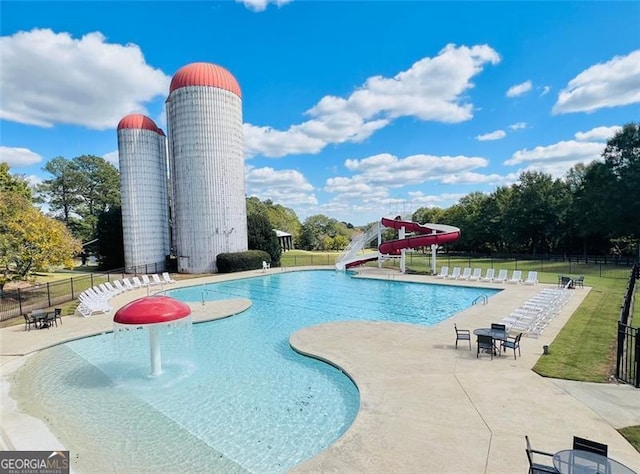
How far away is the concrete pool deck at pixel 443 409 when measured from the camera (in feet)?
17.3

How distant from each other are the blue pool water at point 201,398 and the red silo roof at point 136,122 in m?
24.4

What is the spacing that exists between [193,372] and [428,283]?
17649 millimetres

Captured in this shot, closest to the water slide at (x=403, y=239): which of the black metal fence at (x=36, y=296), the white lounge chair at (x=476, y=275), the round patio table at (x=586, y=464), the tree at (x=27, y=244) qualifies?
the white lounge chair at (x=476, y=275)

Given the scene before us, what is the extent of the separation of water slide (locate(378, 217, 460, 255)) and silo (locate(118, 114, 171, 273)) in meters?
21.0

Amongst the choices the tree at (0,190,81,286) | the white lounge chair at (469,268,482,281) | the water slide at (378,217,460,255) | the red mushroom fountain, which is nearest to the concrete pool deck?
the red mushroom fountain

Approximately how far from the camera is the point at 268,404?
25.5ft

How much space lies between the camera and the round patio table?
4031 millimetres

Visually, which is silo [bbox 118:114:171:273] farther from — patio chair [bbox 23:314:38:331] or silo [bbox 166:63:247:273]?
patio chair [bbox 23:314:38:331]

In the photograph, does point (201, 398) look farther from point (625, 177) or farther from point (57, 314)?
point (625, 177)

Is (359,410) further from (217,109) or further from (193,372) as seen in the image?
(217,109)

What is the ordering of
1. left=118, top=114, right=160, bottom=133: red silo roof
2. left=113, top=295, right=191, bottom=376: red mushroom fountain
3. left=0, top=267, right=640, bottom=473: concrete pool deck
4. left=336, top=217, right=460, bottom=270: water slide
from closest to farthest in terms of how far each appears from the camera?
left=0, top=267, right=640, bottom=473: concrete pool deck < left=113, top=295, right=191, bottom=376: red mushroom fountain < left=336, top=217, right=460, bottom=270: water slide < left=118, top=114, right=160, bottom=133: red silo roof

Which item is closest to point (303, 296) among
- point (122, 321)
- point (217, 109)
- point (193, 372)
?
point (193, 372)

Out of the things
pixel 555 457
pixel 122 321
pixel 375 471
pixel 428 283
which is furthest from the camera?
pixel 428 283

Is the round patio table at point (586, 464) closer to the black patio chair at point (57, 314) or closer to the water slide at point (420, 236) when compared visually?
the black patio chair at point (57, 314)
